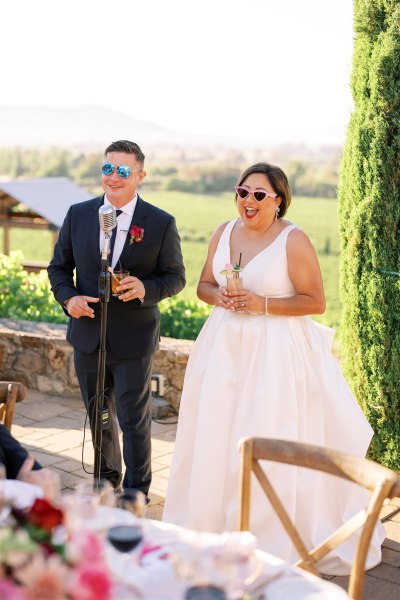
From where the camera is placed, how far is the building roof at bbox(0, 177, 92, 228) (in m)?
13.2

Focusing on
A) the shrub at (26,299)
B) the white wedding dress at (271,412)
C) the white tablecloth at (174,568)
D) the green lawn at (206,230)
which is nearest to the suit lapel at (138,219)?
the white wedding dress at (271,412)

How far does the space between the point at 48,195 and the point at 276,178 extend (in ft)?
35.3

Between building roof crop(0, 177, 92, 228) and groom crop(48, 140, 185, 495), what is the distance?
8.69 metres

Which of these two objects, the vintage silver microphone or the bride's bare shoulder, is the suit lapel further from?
the vintage silver microphone

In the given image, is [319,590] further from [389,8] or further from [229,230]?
[389,8]

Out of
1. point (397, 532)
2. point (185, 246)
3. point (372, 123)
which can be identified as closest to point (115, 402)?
point (397, 532)

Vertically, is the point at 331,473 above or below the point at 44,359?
above

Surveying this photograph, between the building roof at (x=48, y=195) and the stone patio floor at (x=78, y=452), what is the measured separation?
262 inches

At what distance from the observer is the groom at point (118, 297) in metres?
4.12

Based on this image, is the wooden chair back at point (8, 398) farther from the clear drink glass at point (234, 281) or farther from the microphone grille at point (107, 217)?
the clear drink glass at point (234, 281)

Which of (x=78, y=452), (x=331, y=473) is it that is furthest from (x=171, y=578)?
(x=78, y=452)

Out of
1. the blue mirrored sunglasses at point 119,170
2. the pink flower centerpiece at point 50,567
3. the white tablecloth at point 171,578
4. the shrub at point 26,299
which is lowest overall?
the shrub at point 26,299

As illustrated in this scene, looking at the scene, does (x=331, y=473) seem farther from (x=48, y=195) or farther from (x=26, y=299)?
(x=48, y=195)

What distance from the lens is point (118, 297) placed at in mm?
4066
